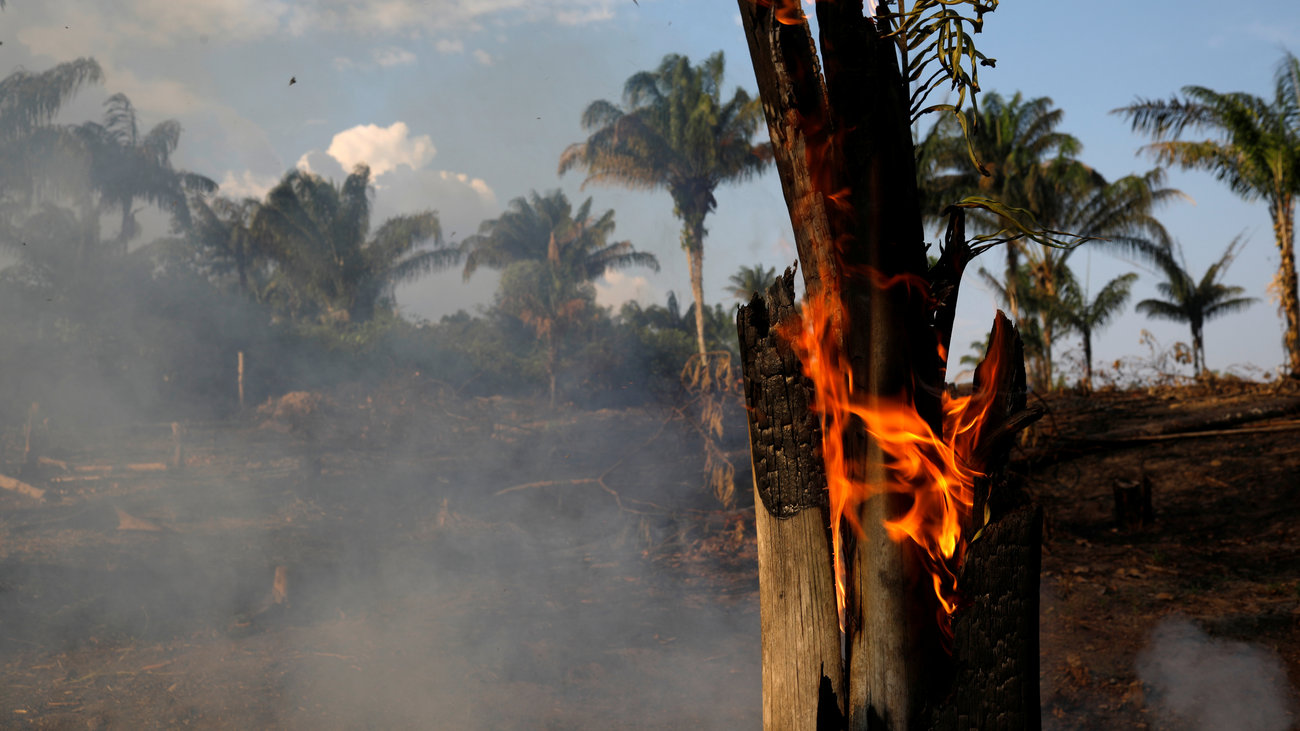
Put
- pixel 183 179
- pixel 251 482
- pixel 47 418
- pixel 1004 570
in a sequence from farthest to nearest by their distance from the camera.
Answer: pixel 183 179 < pixel 47 418 < pixel 251 482 < pixel 1004 570

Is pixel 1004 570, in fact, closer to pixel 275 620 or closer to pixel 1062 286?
pixel 275 620

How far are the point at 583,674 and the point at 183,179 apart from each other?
2304cm

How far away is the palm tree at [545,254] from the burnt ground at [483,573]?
51.5 ft

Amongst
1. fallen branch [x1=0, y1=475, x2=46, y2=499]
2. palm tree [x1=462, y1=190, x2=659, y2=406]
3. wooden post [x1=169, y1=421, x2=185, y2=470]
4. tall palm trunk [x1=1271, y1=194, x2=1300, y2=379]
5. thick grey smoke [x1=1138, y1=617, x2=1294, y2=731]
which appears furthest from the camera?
palm tree [x1=462, y1=190, x2=659, y2=406]

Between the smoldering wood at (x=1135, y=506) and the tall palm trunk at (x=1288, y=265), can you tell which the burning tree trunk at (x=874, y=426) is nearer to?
the smoldering wood at (x=1135, y=506)

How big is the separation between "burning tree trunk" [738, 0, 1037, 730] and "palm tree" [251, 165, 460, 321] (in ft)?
88.0

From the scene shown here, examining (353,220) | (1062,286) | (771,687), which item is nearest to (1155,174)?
(1062,286)

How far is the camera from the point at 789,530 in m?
2.01

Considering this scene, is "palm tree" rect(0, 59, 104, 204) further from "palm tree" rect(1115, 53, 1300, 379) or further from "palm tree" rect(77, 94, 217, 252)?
"palm tree" rect(1115, 53, 1300, 379)

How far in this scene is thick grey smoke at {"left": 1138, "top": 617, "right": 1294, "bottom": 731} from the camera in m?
4.44

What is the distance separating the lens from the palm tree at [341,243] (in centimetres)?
2588

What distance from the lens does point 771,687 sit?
2.07 metres

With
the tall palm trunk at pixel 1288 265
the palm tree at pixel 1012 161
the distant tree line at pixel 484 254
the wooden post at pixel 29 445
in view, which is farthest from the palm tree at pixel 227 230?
the tall palm trunk at pixel 1288 265

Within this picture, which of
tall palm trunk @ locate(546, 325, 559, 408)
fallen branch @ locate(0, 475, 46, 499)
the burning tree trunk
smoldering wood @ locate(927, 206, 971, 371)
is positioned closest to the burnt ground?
fallen branch @ locate(0, 475, 46, 499)
